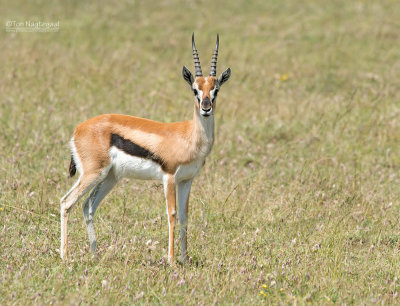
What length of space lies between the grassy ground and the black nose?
1423 millimetres

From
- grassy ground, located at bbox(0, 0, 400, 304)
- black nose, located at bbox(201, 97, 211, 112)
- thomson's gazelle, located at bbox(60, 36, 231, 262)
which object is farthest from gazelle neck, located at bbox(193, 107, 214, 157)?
grassy ground, located at bbox(0, 0, 400, 304)

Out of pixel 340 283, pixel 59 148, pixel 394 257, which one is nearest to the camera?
pixel 340 283

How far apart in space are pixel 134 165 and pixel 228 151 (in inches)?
129

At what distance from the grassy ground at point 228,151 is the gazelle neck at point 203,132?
979 millimetres

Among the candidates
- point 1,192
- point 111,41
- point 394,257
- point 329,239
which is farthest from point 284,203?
point 111,41

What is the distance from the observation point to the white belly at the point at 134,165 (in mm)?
6332

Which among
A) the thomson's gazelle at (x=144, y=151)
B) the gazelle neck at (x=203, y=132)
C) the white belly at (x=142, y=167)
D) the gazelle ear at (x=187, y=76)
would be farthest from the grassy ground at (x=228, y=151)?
the gazelle ear at (x=187, y=76)

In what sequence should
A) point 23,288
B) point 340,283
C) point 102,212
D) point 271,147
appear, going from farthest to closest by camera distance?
1. point 271,147
2. point 102,212
3. point 340,283
4. point 23,288

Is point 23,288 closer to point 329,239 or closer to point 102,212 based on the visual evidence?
point 102,212

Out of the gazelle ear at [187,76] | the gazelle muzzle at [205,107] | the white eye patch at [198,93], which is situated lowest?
the gazelle muzzle at [205,107]

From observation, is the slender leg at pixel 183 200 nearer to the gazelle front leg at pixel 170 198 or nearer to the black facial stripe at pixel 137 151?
the gazelle front leg at pixel 170 198

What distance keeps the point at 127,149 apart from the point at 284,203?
2236 mm

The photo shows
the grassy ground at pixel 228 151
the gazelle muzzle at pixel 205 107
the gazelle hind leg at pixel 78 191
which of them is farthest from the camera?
the gazelle hind leg at pixel 78 191

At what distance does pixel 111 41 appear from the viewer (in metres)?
14.8
